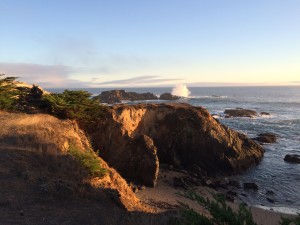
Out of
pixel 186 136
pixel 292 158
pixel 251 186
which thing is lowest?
pixel 251 186

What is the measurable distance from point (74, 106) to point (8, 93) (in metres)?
4.78

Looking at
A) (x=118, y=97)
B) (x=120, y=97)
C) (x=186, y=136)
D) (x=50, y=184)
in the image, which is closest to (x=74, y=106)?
(x=50, y=184)

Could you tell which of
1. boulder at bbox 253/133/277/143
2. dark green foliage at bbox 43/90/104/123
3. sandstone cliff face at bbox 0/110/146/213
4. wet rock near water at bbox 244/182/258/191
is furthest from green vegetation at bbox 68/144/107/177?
boulder at bbox 253/133/277/143

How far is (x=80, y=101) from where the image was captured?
2022cm

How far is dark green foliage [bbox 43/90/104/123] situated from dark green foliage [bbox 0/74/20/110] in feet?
6.88

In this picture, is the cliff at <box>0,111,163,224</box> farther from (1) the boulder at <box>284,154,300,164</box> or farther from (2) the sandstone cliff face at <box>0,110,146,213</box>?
(1) the boulder at <box>284,154,300,164</box>

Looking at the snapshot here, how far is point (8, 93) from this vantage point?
20.2 meters

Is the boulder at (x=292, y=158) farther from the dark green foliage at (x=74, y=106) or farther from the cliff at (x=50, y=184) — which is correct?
the cliff at (x=50, y=184)

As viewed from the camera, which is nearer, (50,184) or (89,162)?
(50,184)

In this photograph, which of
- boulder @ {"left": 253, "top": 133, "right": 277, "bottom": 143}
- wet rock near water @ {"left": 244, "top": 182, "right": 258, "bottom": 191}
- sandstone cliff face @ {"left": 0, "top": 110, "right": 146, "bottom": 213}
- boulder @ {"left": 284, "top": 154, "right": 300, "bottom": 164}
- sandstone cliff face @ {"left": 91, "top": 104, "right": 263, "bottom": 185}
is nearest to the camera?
sandstone cliff face @ {"left": 0, "top": 110, "right": 146, "bottom": 213}

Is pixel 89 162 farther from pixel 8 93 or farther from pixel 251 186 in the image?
pixel 251 186

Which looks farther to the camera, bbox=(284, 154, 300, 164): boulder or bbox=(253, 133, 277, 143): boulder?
bbox=(253, 133, 277, 143): boulder

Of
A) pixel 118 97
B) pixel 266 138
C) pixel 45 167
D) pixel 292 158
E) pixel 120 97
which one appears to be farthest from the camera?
pixel 120 97

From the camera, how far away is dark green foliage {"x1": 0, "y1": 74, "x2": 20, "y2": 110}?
19.1 m
